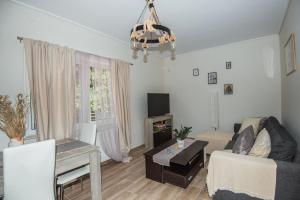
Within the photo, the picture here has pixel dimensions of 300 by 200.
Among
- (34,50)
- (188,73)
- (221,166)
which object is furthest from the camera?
(188,73)

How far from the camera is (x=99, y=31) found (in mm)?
3240

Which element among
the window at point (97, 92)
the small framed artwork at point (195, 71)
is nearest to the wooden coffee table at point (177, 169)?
the window at point (97, 92)

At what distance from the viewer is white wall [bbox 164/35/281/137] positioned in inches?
149

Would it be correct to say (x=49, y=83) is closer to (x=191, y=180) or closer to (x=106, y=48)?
(x=106, y=48)

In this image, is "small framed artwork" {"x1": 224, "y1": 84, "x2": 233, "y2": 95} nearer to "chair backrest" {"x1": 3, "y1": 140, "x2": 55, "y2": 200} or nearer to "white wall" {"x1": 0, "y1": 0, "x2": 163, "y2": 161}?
"white wall" {"x1": 0, "y1": 0, "x2": 163, "y2": 161}

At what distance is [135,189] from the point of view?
244cm

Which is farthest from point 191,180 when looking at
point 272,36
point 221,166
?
point 272,36

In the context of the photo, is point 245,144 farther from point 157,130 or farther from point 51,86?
point 51,86

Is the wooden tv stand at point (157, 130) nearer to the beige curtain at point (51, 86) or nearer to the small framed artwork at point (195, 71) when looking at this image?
the small framed artwork at point (195, 71)

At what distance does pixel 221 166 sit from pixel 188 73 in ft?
11.3

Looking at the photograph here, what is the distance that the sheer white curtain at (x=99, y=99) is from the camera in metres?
2.94

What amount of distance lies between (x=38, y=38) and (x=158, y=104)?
3.01 metres

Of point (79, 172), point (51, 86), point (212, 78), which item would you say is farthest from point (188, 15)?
point (79, 172)

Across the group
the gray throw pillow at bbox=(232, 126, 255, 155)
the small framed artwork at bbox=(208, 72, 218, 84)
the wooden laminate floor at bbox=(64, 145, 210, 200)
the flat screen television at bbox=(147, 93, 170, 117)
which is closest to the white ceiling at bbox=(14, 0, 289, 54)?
the small framed artwork at bbox=(208, 72, 218, 84)
